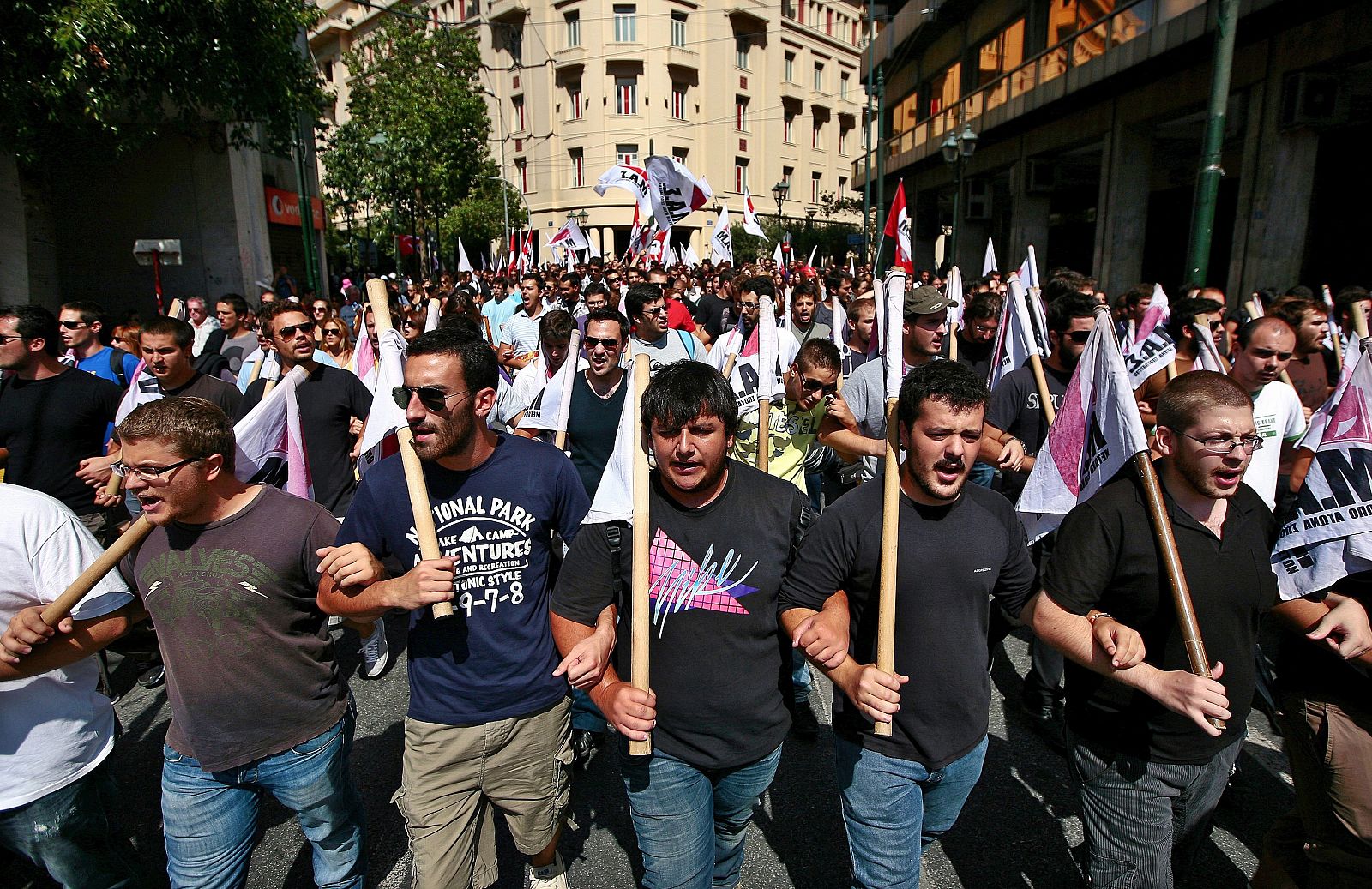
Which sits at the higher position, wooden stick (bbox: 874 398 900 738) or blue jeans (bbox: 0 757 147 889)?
wooden stick (bbox: 874 398 900 738)

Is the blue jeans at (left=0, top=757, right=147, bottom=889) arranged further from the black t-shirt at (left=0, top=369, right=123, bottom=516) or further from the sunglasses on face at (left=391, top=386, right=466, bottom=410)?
the black t-shirt at (left=0, top=369, right=123, bottom=516)

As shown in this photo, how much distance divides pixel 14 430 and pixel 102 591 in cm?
282

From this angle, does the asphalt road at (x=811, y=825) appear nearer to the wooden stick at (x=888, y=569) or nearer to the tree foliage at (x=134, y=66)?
the wooden stick at (x=888, y=569)

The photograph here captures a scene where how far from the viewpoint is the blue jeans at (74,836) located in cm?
232

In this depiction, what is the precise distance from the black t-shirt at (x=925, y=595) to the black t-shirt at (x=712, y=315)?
7.76 meters

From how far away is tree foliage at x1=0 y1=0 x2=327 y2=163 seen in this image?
8.58 m

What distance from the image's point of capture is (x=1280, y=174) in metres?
11.6

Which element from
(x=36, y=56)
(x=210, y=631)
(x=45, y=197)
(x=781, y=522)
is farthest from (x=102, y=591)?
(x=45, y=197)

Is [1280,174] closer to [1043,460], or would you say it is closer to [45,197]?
[1043,460]

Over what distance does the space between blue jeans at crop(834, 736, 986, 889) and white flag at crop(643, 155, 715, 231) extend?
343 inches

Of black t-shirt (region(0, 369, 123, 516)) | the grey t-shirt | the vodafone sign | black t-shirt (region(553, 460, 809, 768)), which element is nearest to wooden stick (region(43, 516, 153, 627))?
the grey t-shirt

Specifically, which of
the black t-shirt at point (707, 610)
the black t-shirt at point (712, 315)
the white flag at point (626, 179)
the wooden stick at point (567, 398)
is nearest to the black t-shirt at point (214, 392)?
the wooden stick at point (567, 398)

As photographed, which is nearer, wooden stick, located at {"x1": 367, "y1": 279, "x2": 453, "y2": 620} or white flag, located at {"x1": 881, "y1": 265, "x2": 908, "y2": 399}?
wooden stick, located at {"x1": 367, "y1": 279, "x2": 453, "y2": 620}

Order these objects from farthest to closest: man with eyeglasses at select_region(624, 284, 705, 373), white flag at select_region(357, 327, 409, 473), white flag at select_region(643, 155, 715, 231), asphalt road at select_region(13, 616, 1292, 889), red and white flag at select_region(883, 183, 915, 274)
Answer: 1. white flag at select_region(643, 155, 715, 231)
2. red and white flag at select_region(883, 183, 915, 274)
3. man with eyeglasses at select_region(624, 284, 705, 373)
4. asphalt road at select_region(13, 616, 1292, 889)
5. white flag at select_region(357, 327, 409, 473)
